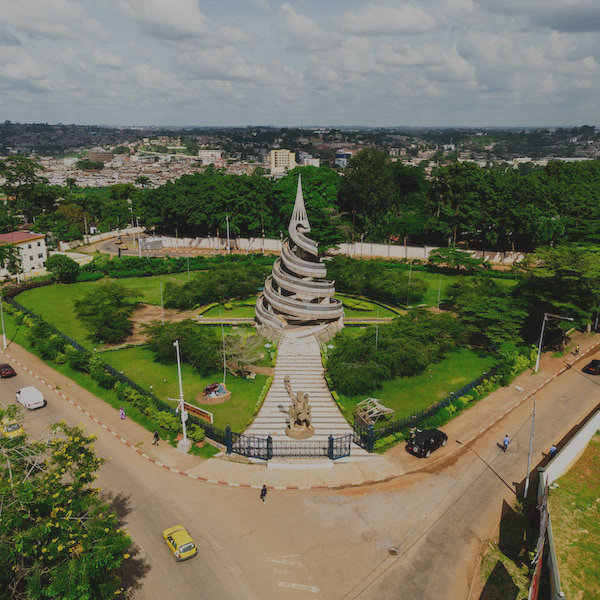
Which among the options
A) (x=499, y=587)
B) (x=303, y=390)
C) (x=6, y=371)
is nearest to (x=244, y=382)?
(x=303, y=390)

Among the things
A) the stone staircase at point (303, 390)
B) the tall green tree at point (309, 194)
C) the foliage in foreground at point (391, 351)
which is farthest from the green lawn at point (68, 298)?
the foliage in foreground at point (391, 351)

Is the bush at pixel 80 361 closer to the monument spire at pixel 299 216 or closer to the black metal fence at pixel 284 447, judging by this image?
the black metal fence at pixel 284 447

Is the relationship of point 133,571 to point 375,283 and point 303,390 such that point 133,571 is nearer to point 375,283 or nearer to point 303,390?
point 303,390

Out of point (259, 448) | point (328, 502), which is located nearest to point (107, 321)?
point (259, 448)

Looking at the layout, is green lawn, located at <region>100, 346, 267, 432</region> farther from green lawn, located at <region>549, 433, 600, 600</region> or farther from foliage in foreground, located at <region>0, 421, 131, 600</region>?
green lawn, located at <region>549, 433, 600, 600</region>

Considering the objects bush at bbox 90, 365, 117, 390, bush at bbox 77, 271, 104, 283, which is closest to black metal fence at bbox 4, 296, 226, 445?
bush at bbox 90, 365, 117, 390

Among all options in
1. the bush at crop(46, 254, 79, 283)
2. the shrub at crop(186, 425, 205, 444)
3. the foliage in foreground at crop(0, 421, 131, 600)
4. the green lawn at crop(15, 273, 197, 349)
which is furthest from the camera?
the bush at crop(46, 254, 79, 283)
